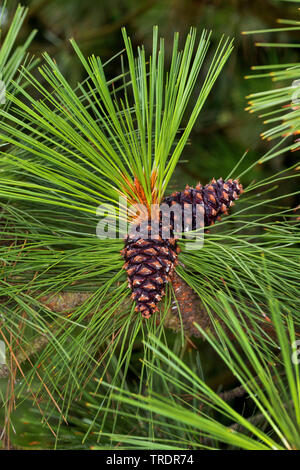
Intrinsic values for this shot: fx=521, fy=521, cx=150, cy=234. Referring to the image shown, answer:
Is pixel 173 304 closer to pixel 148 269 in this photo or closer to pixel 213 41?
pixel 148 269

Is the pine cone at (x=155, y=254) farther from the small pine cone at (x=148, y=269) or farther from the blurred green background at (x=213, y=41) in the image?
the blurred green background at (x=213, y=41)

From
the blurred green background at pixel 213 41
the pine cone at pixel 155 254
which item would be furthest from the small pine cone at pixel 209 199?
the blurred green background at pixel 213 41

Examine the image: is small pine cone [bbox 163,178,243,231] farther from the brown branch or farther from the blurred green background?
the blurred green background

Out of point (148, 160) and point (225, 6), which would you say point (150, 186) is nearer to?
point (148, 160)

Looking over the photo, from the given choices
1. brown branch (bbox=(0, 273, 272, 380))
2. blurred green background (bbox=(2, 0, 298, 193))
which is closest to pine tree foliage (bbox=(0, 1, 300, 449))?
brown branch (bbox=(0, 273, 272, 380))

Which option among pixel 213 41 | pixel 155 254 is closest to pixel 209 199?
pixel 155 254

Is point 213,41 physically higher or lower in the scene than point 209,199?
higher
